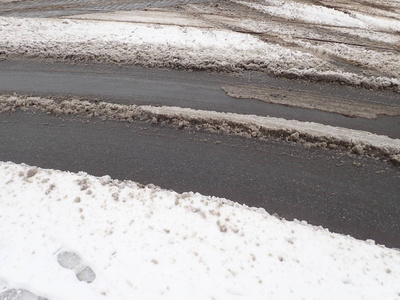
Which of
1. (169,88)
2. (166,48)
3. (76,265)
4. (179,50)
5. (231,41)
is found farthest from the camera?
(231,41)

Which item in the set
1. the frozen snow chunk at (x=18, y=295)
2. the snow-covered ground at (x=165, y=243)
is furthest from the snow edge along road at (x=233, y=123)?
the frozen snow chunk at (x=18, y=295)

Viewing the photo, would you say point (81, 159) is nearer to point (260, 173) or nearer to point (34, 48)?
point (260, 173)

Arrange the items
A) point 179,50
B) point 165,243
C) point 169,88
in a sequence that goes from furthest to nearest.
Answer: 1. point 179,50
2. point 169,88
3. point 165,243

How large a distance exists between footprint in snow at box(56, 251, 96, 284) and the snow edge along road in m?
4.30

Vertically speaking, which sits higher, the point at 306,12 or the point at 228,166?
the point at 306,12

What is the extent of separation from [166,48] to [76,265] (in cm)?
944

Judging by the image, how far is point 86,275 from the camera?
191 inches

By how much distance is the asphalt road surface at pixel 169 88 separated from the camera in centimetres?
872

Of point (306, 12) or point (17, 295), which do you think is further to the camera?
point (306, 12)

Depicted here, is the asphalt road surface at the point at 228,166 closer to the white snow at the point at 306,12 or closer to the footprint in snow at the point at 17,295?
the footprint in snow at the point at 17,295

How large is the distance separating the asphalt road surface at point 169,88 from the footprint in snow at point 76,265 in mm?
5211

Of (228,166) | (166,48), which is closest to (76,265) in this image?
(228,166)

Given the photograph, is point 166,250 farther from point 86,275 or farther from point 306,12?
point 306,12

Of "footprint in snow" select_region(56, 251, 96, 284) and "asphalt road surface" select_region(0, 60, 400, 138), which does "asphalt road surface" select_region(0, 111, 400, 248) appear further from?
"footprint in snow" select_region(56, 251, 96, 284)
